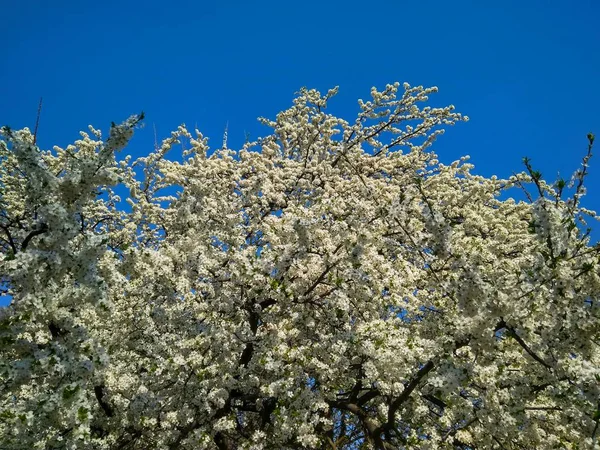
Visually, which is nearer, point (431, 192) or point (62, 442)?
point (62, 442)

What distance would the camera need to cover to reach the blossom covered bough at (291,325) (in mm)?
6320

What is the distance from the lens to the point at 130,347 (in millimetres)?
10672

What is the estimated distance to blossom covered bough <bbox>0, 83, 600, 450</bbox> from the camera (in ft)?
20.7

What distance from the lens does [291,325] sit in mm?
9367

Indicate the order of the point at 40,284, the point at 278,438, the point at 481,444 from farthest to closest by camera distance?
1. the point at 278,438
2. the point at 481,444
3. the point at 40,284

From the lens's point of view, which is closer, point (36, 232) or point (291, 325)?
point (36, 232)

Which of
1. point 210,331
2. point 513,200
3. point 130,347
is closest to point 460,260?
point 210,331

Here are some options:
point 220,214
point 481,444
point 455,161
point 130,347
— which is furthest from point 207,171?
point 481,444

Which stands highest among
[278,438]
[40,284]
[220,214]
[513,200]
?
[513,200]

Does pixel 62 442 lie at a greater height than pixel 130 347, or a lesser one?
lesser

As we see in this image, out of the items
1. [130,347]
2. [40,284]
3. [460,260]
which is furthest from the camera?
[130,347]

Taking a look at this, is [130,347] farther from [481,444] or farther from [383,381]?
[481,444]

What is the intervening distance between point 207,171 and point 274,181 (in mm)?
2224

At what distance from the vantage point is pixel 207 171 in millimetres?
15828
